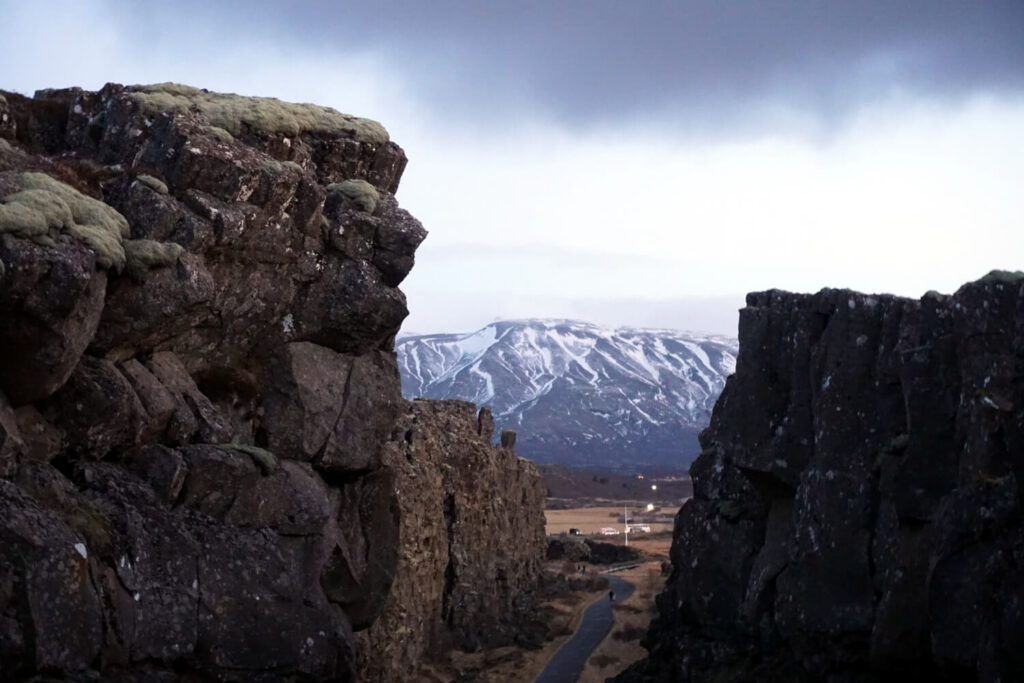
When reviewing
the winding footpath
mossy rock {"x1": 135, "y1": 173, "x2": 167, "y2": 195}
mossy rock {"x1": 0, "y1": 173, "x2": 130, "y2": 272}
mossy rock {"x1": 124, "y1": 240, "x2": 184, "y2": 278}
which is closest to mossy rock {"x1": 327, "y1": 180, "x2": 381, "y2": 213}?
mossy rock {"x1": 135, "y1": 173, "x2": 167, "y2": 195}

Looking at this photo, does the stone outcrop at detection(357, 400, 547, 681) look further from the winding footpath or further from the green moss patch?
the green moss patch

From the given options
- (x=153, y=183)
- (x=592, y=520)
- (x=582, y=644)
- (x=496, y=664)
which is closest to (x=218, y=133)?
(x=153, y=183)

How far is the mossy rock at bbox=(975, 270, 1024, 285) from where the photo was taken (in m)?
28.7

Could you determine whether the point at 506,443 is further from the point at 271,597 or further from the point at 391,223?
the point at 271,597

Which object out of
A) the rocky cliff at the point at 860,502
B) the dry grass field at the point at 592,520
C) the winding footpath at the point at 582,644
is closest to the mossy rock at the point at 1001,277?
the rocky cliff at the point at 860,502

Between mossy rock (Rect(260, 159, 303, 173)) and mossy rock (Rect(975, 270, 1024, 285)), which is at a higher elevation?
mossy rock (Rect(260, 159, 303, 173))

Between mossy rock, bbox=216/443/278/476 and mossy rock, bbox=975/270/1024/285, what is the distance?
Answer: 18.8 meters

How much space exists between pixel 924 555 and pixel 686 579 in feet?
46.5

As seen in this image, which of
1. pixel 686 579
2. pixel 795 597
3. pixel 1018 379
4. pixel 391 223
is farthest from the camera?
pixel 686 579

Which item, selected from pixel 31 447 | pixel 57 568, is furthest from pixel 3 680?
pixel 31 447

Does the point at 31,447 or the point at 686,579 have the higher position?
the point at 31,447

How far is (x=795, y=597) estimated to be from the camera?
3538 centimetres

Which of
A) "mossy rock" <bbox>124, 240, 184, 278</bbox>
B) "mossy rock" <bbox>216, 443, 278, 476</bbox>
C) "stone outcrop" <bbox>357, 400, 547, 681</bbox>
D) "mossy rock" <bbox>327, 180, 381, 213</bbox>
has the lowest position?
"stone outcrop" <bbox>357, 400, 547, 681</bbox>

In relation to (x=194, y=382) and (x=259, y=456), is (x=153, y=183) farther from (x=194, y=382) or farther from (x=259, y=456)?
(x=259, y=456)
